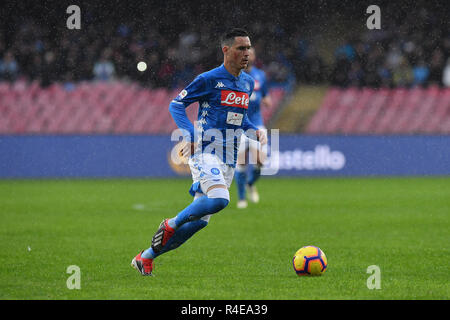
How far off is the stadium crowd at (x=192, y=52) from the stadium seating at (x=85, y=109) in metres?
0.58

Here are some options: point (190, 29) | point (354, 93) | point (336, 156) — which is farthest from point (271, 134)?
point (190, 29)

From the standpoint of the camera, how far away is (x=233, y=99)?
6973 mm

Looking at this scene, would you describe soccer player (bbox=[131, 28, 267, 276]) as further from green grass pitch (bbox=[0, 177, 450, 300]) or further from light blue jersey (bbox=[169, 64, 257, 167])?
green grass pitch (bbox=[0, 177, 450, 300])

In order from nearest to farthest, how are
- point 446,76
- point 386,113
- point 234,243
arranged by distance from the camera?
point 234,243 → point 386,113 → point 446,76

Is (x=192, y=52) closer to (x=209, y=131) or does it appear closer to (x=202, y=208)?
(x=209, y=131)

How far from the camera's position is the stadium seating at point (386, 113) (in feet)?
73.2

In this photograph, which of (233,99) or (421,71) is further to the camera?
(421,71)

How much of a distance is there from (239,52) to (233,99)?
0.44 meters

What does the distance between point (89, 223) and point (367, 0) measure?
18.3 m

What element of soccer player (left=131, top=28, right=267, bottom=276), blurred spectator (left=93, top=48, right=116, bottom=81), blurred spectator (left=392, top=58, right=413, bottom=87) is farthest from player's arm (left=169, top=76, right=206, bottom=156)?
blurred spectator (left=392, top=58, right=413, bottom=87)

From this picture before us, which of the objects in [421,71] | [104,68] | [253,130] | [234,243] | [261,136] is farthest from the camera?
[421,71]

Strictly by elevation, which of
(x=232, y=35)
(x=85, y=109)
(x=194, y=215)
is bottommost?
(x=194, y=215)

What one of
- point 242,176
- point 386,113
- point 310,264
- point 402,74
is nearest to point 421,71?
point 402,74
